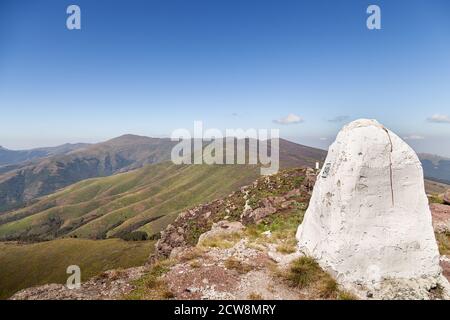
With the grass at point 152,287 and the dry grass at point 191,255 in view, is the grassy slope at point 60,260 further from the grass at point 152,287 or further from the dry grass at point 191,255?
the grass at point 152,287

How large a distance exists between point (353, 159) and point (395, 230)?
146 inches

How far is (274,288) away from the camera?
41.9 feet

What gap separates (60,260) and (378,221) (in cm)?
19851

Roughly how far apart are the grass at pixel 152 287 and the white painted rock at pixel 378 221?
7.42 m

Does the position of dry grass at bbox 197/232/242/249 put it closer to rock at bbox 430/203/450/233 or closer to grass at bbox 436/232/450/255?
grass at bbox 436/232/450/255

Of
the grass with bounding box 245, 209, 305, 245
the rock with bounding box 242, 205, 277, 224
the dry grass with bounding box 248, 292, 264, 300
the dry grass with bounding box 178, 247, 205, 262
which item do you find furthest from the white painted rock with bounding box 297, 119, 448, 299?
the rock with bounding box 242, 205, 277, 224

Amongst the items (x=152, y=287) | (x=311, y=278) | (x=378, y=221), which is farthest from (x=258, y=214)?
(x=152, y=287)

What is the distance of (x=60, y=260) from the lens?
567 ft

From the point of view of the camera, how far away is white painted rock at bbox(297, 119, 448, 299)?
1307cm

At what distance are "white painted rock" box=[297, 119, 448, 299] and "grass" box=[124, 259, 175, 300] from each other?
7.42 m

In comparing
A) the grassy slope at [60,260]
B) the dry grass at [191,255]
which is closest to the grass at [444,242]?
the dry grass at [191,255]
